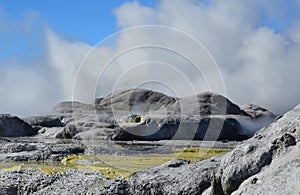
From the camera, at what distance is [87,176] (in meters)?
20.5

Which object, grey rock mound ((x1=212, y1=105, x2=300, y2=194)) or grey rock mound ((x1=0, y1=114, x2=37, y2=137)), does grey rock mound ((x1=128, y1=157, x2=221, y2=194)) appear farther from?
grey rock mound ((x1=0, y1=114, x2=37, y2=137))

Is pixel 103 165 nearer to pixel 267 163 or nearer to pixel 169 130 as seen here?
pixel 267 163

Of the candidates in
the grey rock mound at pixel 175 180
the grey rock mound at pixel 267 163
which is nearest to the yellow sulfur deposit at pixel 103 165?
the grey rock mound at pixel 175 180

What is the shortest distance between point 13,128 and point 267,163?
9558 centimetres

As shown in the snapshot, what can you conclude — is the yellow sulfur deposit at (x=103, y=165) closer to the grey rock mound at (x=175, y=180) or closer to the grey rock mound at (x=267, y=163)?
the grey rock mound at (x=175, y=180)

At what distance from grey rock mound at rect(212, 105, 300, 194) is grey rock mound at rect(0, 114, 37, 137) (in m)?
91.4

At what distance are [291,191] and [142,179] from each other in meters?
7.63

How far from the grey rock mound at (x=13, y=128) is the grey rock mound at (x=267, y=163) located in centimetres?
9135

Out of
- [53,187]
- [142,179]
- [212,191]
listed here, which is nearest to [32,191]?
[53,187]

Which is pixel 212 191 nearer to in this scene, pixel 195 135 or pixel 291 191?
pixel 291 191

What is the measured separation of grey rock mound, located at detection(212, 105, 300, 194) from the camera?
398 inches

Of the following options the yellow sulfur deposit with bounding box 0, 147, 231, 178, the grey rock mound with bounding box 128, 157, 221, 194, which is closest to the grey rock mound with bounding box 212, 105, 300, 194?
the grey rock mound with bounding box 128, 157, 221, 194

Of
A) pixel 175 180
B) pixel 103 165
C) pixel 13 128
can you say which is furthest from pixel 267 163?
pixel 13 128

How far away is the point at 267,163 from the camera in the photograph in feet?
37.0
